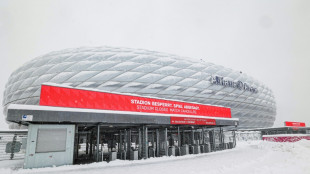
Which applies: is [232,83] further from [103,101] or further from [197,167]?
[103,101]

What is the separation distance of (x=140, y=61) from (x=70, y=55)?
15.3 meters

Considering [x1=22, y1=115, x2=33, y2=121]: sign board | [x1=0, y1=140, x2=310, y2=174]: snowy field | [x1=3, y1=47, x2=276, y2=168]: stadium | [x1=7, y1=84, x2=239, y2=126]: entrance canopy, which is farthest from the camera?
[x1=3, y1=47, x2=276, y2=168]: stadium

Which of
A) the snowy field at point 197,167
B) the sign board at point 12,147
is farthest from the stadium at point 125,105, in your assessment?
the sign board at point 12,147

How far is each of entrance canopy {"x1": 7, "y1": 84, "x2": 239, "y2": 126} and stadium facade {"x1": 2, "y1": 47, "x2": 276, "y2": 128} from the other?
67.6 feet

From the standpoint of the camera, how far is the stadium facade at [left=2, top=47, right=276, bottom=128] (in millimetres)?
34250

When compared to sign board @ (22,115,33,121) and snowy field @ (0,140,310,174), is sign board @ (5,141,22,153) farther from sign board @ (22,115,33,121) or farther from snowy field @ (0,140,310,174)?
sign board @ (22,115,33,121)

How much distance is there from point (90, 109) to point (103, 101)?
4.07 ft

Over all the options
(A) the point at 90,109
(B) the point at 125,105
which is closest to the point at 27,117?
(A) the point at 90,109

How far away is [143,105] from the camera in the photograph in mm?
13453

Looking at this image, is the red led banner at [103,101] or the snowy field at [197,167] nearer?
the snowy field at [197,167]

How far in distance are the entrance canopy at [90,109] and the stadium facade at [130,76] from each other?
67.6ft

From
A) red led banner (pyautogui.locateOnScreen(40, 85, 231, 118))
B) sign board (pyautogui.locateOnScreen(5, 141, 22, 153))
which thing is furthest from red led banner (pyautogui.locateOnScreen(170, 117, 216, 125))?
sign board (pyautogui.locateOnScreen(5, 141, 22, 153))

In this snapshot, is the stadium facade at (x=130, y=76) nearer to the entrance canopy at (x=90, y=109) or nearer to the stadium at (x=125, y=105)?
the stadium at (x=125, y=105)

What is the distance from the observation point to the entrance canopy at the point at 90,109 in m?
8.90
